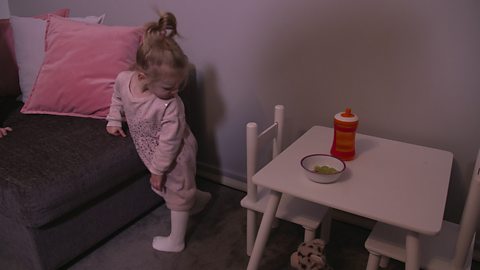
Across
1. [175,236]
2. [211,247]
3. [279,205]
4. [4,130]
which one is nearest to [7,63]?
[4,130]

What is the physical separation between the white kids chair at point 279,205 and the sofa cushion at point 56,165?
431mm

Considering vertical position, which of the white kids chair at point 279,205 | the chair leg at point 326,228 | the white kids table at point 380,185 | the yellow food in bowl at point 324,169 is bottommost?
the chair leg at point 326,228

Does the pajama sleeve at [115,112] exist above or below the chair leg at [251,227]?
above

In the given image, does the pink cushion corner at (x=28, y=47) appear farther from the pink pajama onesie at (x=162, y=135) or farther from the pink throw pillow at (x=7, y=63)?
the pink pajama onesie at (x=162, y=135)

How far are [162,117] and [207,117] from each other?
0.55 metres

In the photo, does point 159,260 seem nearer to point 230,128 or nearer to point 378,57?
point 230,128

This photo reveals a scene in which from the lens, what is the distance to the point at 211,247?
1.44m

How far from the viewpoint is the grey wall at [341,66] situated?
1.19 meters

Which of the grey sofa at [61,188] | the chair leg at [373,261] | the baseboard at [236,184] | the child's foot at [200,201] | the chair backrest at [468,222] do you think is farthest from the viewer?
the child's foot at [200,201]

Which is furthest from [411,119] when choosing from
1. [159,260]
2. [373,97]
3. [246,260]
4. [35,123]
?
[35,123]

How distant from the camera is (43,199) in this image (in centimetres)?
112

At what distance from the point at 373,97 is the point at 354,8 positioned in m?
0.30

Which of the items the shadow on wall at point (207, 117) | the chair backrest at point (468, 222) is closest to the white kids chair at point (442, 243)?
the chair backrest at point (468, 222)

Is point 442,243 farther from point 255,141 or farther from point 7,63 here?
point 7,63
